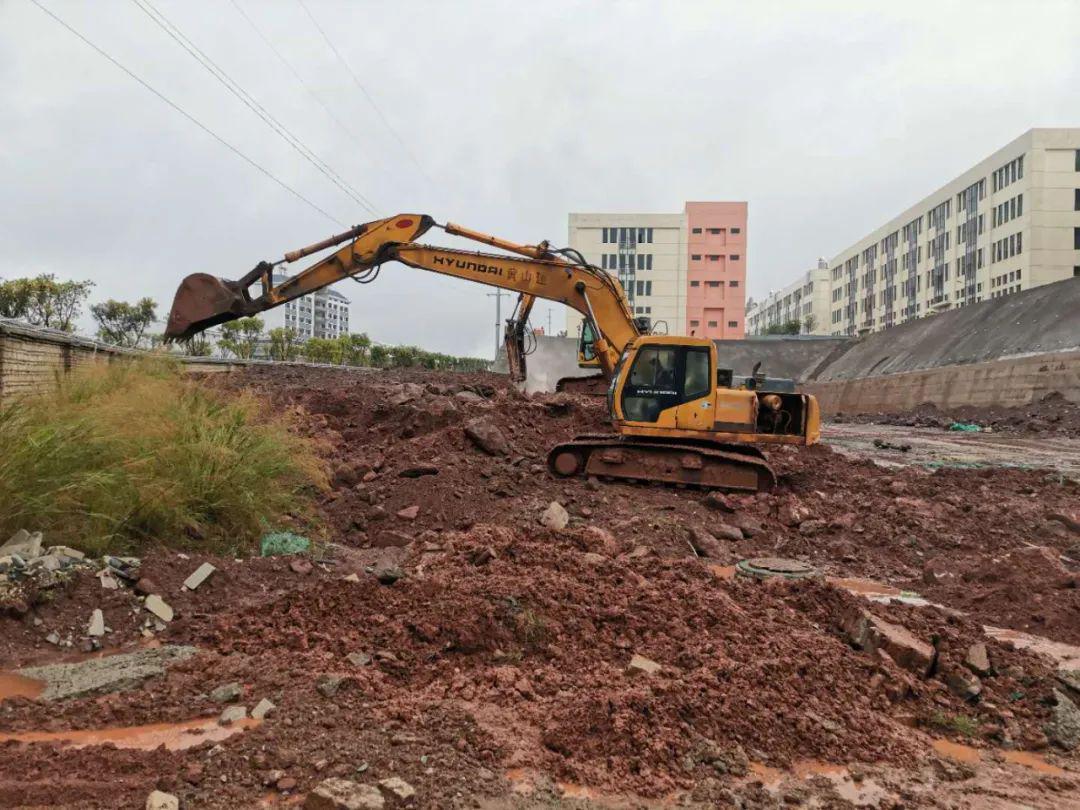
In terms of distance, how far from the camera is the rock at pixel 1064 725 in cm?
348

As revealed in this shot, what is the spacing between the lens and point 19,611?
4.05m

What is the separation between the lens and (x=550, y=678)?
374 centimetres

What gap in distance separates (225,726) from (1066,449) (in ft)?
59.1

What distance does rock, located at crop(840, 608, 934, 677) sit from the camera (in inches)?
158

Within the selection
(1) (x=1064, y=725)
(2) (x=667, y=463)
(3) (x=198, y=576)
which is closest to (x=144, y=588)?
(3) (x=198, y=576)

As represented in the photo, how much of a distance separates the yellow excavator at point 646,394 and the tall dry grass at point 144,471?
3888 mm

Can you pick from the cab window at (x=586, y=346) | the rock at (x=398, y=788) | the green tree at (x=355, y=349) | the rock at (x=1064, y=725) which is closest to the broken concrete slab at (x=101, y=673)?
the rock at (x=398, y=788)

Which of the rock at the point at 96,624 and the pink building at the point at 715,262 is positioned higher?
the pink building at the point at 715,262

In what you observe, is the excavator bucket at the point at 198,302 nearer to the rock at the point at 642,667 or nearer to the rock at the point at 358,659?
the rock at the point at 358,659

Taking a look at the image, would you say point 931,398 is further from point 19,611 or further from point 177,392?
point 19,611

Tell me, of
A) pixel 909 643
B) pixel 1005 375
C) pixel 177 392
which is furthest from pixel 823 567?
pixel 1005 375

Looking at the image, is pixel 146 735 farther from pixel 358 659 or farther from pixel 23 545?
pixel 23 545

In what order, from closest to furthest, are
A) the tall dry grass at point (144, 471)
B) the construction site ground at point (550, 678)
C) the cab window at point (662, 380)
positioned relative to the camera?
1. the construction site ground at point (550, 678)
2. the tall dry grass at point (144, 471)
3. the cab window at point (662, 380)

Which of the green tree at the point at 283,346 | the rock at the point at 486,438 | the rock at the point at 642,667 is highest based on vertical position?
the green tree at the point at 283,346
